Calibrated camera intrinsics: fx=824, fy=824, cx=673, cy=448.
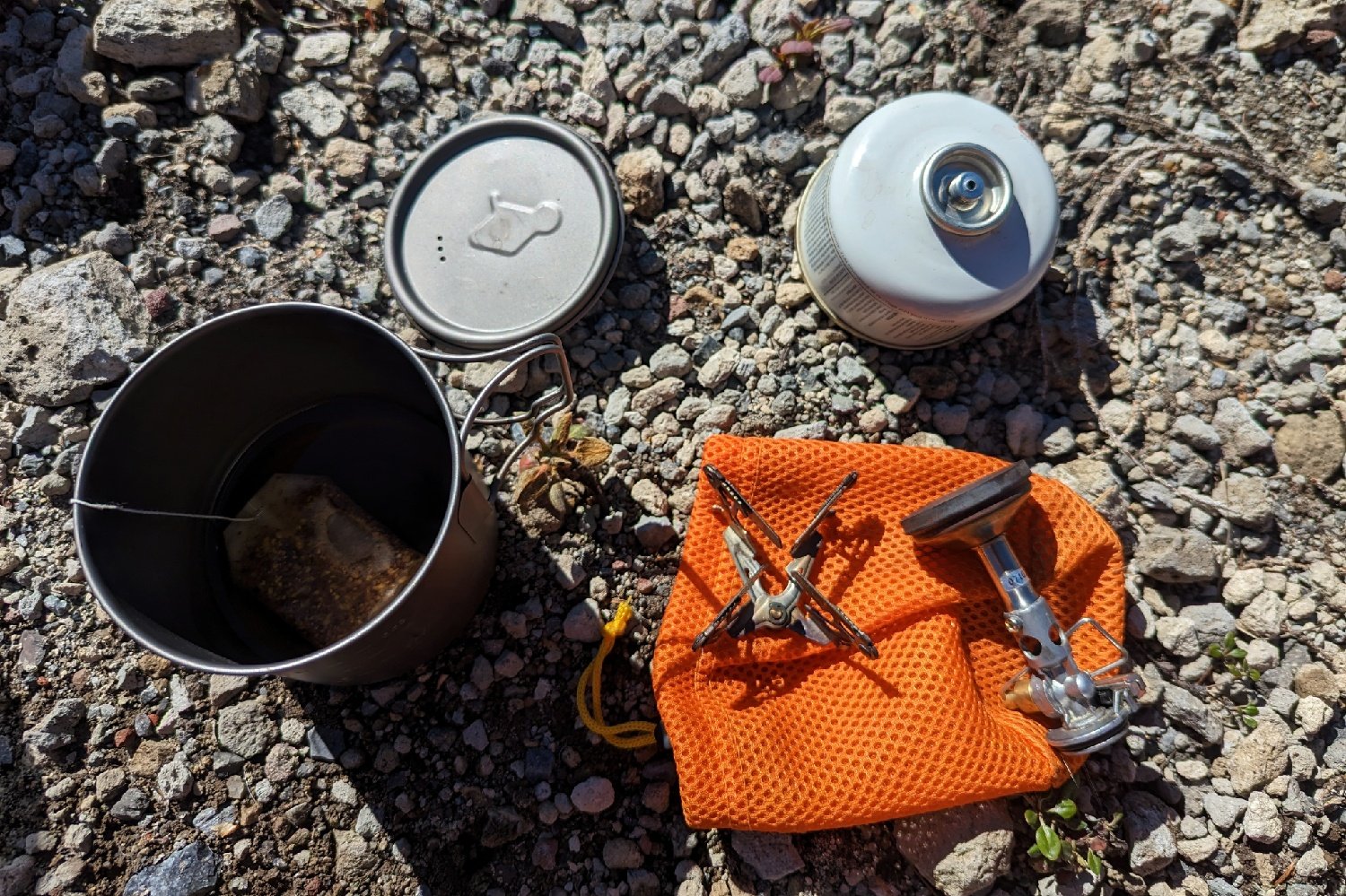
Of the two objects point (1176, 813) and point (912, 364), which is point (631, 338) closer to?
point (912, 364)

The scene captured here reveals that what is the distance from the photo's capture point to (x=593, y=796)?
4.90ft

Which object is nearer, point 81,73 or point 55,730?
point 55,730

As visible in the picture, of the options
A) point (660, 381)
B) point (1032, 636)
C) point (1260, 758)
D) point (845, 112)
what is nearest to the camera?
point (1032, 636)

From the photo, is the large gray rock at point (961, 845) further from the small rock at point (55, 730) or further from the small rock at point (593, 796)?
the small rock at point (55, 730)

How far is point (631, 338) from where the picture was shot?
1.79 metres

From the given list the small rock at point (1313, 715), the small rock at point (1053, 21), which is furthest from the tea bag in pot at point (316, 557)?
the small rock at point (1053, 21)

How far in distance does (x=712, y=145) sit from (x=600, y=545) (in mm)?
940

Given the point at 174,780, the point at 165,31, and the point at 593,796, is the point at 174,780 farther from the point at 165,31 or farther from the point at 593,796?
the point at 165,31

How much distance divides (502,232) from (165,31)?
903 mm

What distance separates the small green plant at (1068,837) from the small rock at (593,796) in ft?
2.41

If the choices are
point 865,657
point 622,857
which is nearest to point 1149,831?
point 865,657

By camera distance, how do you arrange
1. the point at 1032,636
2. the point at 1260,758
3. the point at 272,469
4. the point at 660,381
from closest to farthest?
the point at 1032,636
the point at 1260,758
the point at 272,469
the point at 660,381

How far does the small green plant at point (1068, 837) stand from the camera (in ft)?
4.61

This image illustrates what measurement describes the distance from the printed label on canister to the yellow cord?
2.52ft
